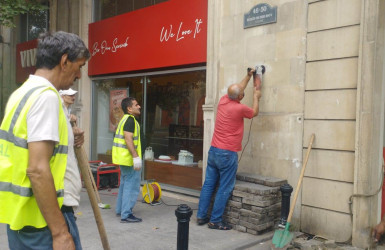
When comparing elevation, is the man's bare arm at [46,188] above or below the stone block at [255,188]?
above

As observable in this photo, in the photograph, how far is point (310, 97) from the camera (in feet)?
16.4

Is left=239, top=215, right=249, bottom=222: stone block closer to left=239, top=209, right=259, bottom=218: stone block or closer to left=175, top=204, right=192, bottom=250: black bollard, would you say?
left=239, top=209, right=259, bottom=218: stone block

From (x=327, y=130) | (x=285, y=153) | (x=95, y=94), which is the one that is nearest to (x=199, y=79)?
(x=285, y=153)

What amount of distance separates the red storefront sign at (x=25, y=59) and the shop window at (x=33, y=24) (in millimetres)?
630

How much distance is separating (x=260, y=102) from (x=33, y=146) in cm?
437

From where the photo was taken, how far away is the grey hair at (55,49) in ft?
6.38

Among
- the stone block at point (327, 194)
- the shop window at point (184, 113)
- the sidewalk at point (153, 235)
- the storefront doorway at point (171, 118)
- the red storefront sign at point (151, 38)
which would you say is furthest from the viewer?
the shop window at point (184, 113)

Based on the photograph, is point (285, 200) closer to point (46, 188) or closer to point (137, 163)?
point (137, 163)

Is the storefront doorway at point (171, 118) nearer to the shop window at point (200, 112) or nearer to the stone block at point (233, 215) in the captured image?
the shop window at point (200, 112)

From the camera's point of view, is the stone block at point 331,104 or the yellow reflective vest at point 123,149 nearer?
the stone block at point 331,104

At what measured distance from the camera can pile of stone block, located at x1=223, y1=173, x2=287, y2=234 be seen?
4.88 metres

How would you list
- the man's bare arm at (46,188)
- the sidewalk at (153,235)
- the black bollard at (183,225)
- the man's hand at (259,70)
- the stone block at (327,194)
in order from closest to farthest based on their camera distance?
1. the man's bare arm at (46,188)
2. the black bollard at (183,225)
3. the sidewalk at (153,235)
4. the stone block at (327,194)
5. the man's hand at (259,70)

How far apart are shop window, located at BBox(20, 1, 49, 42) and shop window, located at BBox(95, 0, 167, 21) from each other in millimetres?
2936

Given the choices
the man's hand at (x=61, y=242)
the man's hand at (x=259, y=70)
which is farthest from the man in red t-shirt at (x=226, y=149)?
the man's hand at (x=61, y=242)
